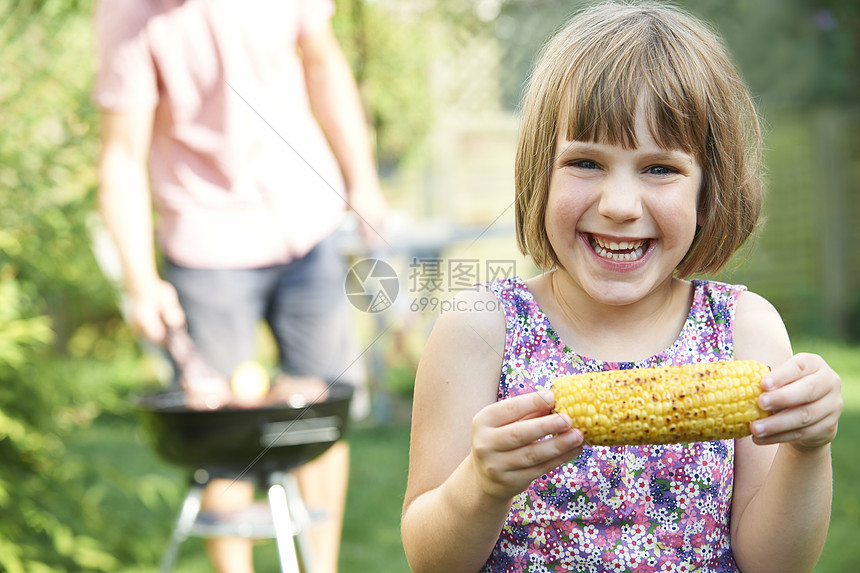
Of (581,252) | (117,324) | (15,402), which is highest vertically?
(581,252)

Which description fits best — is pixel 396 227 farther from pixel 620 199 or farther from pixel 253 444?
pixel 620 199

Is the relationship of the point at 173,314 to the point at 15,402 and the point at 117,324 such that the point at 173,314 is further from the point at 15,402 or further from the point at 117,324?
the point at 117,324

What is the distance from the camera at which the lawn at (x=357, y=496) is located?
3.50 metres

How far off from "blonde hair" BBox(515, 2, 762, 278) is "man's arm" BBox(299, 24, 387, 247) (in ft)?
4.66

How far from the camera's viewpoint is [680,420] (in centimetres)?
119

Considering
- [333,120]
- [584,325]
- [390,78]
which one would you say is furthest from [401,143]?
[584,325]

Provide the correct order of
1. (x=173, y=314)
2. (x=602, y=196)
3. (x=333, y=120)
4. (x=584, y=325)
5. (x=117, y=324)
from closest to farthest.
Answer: (x=602, y=196)
(x=584, y=325)
(x=173, y=314)
(x=333, y=120)
(x=117, y=324)

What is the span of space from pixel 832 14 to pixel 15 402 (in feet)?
21.8

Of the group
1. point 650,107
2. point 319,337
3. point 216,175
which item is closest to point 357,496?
point 319,337

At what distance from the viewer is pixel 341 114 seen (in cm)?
297

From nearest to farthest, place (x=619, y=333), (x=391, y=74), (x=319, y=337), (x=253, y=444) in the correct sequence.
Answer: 1. (x=619, y=333)
2. (x=253, y=444)
3. (x=319, y=337)
4. (x=391, y=74)

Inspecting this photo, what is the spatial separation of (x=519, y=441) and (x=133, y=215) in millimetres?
1948

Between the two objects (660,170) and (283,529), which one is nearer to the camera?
(660,170)

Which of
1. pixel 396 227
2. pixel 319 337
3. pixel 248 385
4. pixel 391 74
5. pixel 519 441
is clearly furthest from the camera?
pixel 391 74
